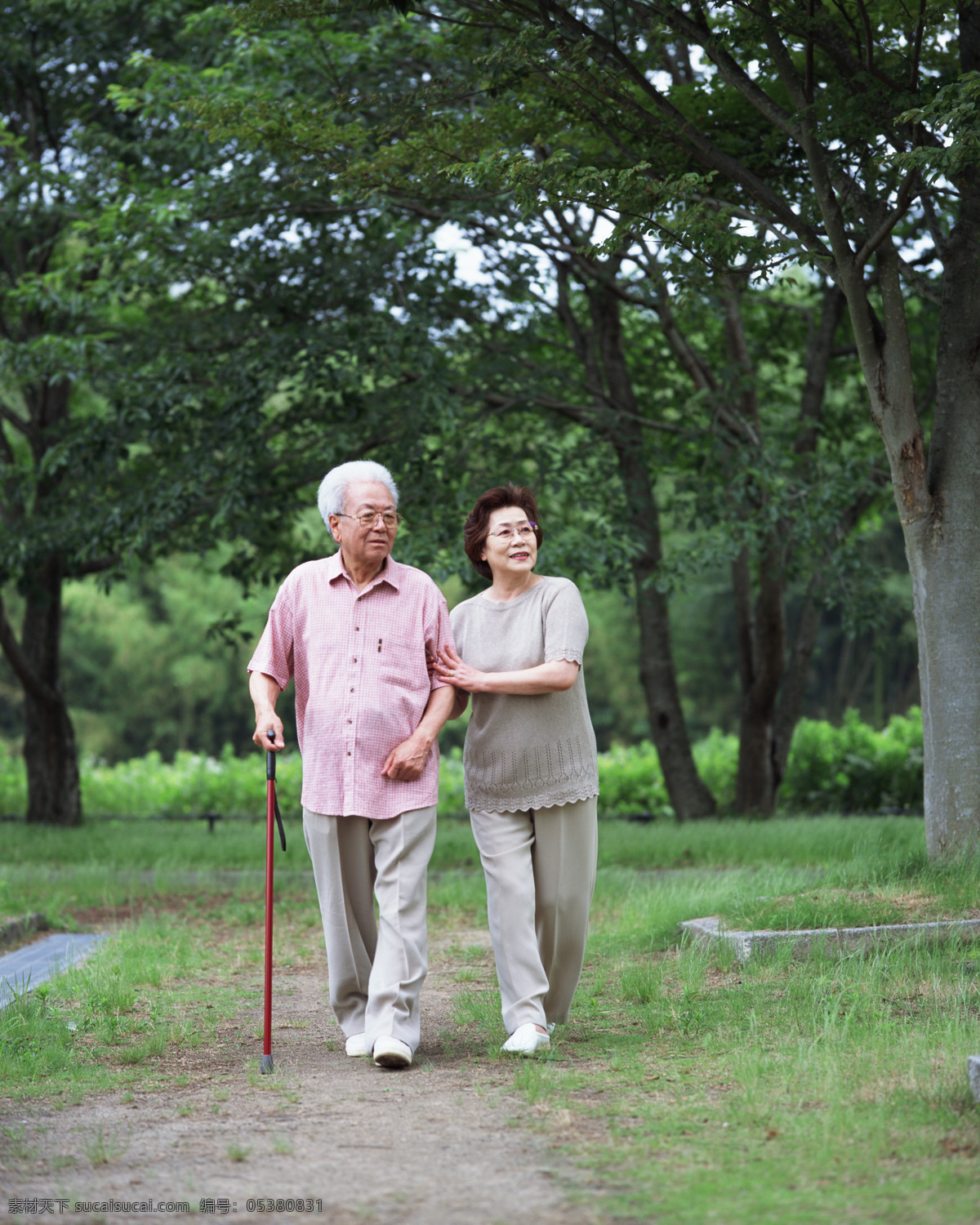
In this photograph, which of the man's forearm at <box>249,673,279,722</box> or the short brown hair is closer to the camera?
the man's forearm at <box>249,673,279,722</box>

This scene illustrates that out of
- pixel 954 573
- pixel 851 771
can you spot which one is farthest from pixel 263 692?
pixel 851 771

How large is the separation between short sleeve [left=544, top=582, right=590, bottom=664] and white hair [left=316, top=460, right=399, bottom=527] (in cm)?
69

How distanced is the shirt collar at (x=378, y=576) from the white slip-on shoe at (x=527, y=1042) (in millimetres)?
1622

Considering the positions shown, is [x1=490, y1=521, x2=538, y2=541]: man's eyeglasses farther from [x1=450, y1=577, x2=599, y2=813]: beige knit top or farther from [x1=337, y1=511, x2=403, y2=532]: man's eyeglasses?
[x1=337, y1=511, x2=403, y2=532]: man's eyeglasses

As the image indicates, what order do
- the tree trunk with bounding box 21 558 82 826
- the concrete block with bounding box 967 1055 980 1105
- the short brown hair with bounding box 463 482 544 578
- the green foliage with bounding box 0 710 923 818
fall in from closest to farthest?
the concrete block with bounding box 967 1055 980 1105, the short brown hair with bounding box 463 482 544 578, the tree trunk with bounding box 21 558 82 826, the green foliage with bounding box 0 710 923 818

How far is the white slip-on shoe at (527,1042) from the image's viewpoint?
4.57 metres

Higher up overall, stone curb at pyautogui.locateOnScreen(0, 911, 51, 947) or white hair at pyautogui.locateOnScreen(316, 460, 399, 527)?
white hair at pyautogui.locateOnScreen(316, 460, 399, 527)

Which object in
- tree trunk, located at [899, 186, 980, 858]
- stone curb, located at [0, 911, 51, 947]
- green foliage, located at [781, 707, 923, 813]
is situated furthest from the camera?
green foliage, located at [781, 707, 923, 813]

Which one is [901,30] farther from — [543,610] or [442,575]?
[543,610]

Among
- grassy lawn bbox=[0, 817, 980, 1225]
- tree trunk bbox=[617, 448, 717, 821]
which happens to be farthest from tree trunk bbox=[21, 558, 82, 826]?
tree trunk bbox=[617, 448, 717, 821]

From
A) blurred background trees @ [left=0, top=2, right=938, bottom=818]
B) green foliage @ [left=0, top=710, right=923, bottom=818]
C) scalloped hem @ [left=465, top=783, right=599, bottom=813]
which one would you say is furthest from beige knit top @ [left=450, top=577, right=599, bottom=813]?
green foliage @ [left=0, top=710, right=923, bottom=818]

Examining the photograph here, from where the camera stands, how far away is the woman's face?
16.0ft

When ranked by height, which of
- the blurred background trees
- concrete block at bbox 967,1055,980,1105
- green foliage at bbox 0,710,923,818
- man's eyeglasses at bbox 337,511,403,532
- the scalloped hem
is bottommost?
green foliage at bbox 0,710,923,818

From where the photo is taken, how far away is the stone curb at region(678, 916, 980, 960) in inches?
226
